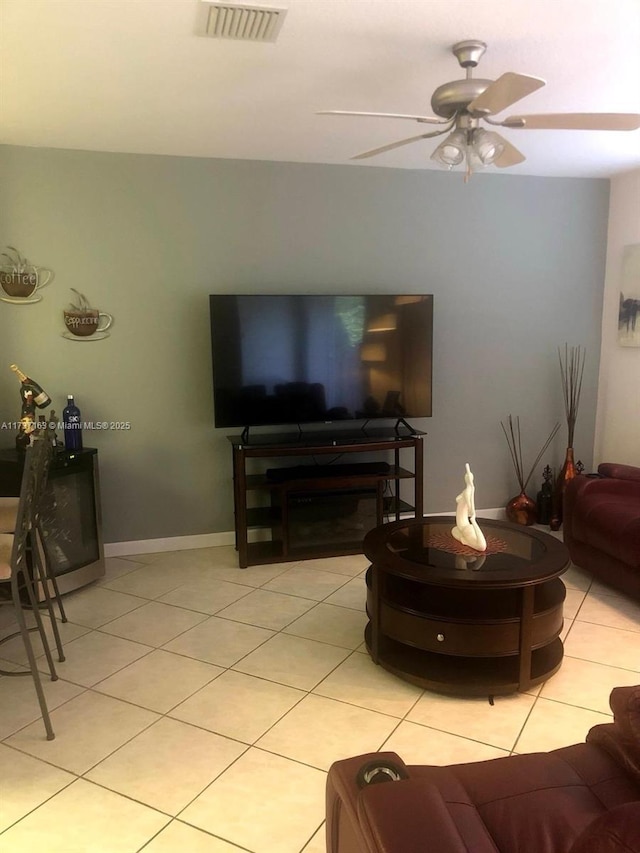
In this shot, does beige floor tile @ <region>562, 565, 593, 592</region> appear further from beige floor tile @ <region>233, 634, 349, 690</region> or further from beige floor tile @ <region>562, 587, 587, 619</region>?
beige floor tile @ <region>233, 634, 349, 690</region>

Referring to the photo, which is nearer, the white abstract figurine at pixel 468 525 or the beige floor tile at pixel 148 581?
the white abstract figurine at pixel 468 525

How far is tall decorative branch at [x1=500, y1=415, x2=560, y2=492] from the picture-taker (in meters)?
4.86

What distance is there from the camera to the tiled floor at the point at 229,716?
1.95 meters

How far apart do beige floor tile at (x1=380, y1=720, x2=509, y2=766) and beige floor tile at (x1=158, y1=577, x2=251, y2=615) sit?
1388mm

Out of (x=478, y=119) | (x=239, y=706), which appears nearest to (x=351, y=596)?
(x=239, y=706)

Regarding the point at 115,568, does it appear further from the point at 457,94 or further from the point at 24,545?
the point at 457,94

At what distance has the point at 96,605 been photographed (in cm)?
349

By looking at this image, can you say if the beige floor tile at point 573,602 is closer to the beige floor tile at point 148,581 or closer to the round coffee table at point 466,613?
the round coffee table at point 466,613

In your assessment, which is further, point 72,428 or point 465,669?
point 72,428

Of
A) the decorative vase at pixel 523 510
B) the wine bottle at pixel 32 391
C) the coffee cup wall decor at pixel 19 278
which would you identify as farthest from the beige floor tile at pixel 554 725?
the coffee cup wall decor at pixel 19 278

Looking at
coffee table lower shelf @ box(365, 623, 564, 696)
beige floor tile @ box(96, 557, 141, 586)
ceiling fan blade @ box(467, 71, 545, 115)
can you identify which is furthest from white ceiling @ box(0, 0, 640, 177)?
beige floor tile @ box(96, 557, 141, 586)

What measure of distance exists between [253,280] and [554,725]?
10.1 feet

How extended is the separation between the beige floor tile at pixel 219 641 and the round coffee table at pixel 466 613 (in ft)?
1.93

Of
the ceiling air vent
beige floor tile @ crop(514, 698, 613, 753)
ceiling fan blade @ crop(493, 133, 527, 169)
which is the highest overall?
the ceiling air vent
